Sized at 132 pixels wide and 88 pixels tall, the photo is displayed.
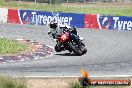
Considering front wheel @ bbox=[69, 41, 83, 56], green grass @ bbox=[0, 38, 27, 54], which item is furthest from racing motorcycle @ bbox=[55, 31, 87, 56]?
green grass @ bbox=[0, 38, 27, 54]

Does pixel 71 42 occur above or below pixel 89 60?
above

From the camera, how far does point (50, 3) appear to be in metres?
54.3

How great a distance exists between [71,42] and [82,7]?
1157 inches

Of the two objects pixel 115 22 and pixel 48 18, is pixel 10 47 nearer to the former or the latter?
pixel 48 18

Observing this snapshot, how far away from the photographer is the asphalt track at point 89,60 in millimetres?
20359

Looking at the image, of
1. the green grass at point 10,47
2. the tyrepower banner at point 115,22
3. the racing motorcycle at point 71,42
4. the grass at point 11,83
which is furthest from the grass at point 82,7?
the grass at point 11,83

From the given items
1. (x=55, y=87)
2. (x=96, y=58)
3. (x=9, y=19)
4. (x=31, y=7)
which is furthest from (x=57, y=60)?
(x=31, y=7)

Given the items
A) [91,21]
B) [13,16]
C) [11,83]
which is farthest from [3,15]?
[11,83]

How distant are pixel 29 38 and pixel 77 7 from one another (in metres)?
22.1

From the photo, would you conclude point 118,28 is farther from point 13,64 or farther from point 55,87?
point 55,87

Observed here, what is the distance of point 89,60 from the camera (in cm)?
2359

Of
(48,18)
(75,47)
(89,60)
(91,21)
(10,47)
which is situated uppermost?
(75,47)

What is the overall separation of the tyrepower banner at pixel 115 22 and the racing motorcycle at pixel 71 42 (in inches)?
513

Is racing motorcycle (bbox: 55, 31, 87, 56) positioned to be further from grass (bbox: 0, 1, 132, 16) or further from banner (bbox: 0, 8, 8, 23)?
grass (bbox: 0, 1, 132, 16)
